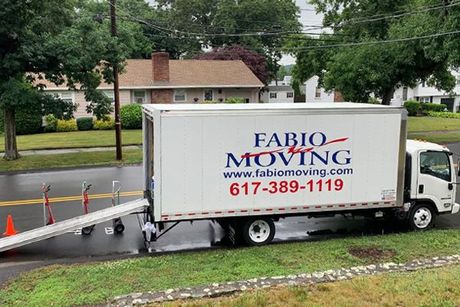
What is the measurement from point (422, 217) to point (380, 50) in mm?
18446

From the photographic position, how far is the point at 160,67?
42.1 meters

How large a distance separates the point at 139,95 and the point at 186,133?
32533mm

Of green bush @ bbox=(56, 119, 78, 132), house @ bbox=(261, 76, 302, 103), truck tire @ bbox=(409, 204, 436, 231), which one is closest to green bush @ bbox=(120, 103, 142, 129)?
green bush @ bbox=(56, 119, 78, 132)

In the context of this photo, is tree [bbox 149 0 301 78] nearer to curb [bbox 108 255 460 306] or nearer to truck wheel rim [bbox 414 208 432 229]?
truck wheel rim [bbox 414 208 432 229]

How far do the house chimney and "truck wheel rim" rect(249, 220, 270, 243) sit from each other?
32574 mm

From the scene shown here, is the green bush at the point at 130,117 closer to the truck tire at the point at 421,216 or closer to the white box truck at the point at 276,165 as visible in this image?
the white box truck at the point at 276,165

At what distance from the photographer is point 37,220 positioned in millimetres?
13477

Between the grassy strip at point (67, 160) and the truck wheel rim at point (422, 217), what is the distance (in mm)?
14392

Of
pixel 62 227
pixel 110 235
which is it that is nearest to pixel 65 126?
pixel 110 235

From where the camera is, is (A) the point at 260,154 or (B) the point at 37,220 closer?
(A) the point at 260,154

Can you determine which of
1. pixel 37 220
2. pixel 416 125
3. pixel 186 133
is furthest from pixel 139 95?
pixel 186 133

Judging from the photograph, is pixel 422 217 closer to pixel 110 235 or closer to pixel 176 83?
pixel 110 235

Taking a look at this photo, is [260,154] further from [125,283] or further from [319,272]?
[125,283]

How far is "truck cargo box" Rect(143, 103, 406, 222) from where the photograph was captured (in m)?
10.2
